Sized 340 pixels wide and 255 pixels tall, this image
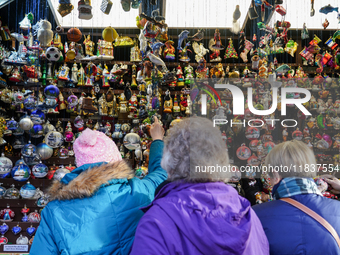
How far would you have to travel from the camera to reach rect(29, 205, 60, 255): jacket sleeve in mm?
1129

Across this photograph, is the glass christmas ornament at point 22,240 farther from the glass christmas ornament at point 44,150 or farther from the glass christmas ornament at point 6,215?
the glass christmas ornament at point 44,150

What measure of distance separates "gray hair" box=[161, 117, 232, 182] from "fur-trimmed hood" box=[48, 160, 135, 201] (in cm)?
24

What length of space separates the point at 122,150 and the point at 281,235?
3355 millimetres

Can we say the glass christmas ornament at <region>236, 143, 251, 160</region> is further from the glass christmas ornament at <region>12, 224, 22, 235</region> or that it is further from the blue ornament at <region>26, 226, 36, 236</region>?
the glass christmas ornament at <region>12, 224, 22, 235</region>

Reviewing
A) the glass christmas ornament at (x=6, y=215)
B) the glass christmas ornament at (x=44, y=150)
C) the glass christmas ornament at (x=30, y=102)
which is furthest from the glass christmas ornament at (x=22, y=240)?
the glass christmas ornament at (x=30, y=102)

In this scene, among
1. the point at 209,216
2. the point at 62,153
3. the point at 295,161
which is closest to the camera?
the point at 209,216

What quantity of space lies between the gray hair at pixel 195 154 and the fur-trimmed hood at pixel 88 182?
24 centimetres

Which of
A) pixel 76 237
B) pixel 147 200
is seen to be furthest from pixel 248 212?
pixel 76 237

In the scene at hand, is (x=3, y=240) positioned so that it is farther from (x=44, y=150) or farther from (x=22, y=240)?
(x=44, y=150)

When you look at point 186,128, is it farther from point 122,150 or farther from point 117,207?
point 122,150

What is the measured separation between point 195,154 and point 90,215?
0.41 meters

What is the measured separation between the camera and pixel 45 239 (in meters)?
1.14

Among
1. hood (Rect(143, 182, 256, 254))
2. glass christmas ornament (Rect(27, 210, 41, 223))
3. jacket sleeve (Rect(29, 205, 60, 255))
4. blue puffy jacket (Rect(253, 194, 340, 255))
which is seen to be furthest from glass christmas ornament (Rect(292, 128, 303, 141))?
jacket sleeve (Rect(29, 205, 60, 255))

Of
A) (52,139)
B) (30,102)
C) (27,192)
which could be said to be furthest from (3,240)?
(30,102)
